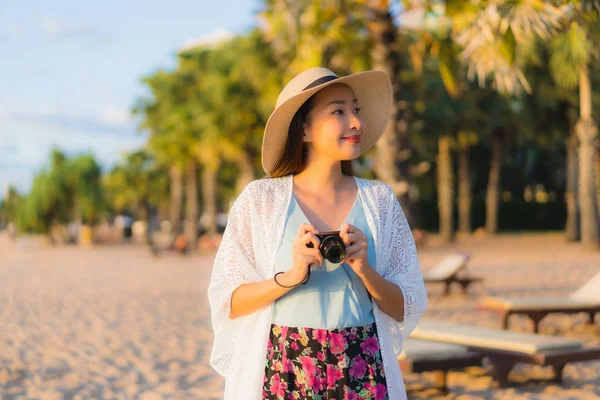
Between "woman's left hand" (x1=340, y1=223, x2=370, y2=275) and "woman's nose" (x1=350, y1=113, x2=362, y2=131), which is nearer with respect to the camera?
"woman's left hand" (x1=340, y1=223, x2=370, y2=275)

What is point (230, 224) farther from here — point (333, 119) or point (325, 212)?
point (333, 119)

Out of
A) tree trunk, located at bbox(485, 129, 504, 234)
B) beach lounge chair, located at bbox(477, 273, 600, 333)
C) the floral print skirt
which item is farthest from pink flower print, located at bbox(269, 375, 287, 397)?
tree trunk, located at bbox(485, 129, 504, 234)

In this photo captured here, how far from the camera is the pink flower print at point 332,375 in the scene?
2248mm

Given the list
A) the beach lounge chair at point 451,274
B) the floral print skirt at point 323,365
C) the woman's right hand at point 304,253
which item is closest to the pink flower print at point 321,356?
the floral print skirt at point 323,365

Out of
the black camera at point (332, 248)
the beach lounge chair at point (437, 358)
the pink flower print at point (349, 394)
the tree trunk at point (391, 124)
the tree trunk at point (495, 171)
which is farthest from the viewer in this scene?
the tree trunk at point (495, 171)

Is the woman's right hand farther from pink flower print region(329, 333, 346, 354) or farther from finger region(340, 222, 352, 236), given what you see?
pink flower print region(329, 333, 346, 354)

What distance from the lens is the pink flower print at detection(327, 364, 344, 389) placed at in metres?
2.25

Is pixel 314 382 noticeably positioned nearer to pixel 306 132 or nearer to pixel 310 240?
pixel 310 240

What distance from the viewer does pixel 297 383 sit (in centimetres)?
227

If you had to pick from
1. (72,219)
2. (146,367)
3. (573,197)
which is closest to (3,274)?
(146,367)

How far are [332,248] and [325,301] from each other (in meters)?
0.26

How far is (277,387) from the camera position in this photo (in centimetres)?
229

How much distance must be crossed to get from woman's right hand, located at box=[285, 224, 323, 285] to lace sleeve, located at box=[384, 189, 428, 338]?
1.16 ft

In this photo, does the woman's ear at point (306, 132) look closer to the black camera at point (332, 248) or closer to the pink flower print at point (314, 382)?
the black camera at point (332, 248)
